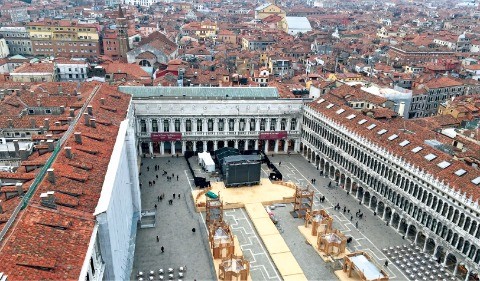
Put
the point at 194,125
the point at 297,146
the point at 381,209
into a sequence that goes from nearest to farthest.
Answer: the point at 381,209 → the point at 194,125 → the point at 297,146

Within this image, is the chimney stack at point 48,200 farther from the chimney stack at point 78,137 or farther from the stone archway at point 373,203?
the stone archway at point 373,203

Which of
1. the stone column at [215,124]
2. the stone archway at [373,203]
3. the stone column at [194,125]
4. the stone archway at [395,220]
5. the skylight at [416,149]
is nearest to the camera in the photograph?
the skylight at [416,149]

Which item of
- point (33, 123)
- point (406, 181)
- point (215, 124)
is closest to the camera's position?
point (406, 181)

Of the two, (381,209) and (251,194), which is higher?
(251,194)

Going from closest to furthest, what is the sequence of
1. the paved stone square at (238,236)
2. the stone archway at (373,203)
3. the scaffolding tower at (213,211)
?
the paved stone square at (238,236) → the scaffolding tower at (213,211) → the stone archway at (373,203)

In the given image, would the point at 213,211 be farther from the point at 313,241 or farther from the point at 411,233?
the point at 411,233

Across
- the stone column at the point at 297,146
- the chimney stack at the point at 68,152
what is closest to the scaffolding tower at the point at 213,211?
the chimney stack at the point at 68,152

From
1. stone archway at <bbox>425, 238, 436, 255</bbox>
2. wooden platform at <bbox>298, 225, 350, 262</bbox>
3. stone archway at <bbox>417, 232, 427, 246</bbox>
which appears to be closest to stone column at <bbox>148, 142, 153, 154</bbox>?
wooden platform at <bbox>298, 225, 350, 262</bbox>

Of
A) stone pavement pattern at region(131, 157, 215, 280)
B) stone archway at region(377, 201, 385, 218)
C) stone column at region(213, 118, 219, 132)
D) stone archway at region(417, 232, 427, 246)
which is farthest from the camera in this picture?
stone column at region(213, 118, 219, 132)

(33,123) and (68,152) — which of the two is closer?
(68,152)

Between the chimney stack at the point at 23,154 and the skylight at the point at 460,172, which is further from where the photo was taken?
the skylight at the point at 460,172

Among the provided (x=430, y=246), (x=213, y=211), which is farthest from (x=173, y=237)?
(x=430, y=246)

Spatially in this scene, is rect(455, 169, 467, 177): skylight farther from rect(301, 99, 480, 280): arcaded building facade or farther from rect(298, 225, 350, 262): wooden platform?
rect(298, 225, 350, 262): wooden platform
